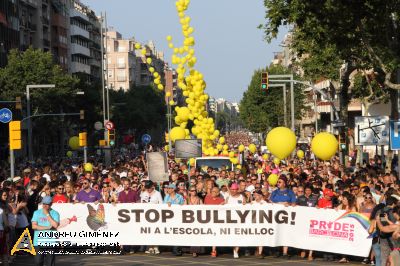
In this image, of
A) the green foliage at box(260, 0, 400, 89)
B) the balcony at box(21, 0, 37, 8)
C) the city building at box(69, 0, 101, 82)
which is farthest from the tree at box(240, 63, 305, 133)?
the green foliage at box(260, 0, 400, 89)

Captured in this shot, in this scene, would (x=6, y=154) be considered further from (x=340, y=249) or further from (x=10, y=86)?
(x=340, y=249)

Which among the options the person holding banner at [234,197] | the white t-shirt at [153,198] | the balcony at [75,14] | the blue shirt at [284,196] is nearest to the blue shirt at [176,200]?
the white t-shirt at [153,198]

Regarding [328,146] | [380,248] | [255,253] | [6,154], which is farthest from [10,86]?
[380,248]

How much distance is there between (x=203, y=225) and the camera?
1956 cm

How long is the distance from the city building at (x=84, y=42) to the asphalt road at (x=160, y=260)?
9638 cm

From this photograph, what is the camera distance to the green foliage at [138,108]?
122812 millimetres

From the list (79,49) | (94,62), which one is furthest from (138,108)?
(94,62)

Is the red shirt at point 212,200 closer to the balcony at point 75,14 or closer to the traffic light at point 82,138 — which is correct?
the traffic light at point 82,138

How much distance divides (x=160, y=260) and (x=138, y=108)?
4411 inches

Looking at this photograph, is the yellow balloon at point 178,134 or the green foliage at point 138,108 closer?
the yellow balloon at point 178,134

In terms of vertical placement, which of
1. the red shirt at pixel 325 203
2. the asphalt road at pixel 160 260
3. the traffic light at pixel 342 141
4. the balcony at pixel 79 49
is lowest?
the asphalt road at pixel 160 260

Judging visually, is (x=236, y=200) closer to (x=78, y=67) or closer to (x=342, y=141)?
(x=342, y=141)

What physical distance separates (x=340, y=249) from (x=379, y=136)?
29.3 ft

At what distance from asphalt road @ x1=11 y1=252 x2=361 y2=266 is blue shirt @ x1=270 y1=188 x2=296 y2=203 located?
109cm
